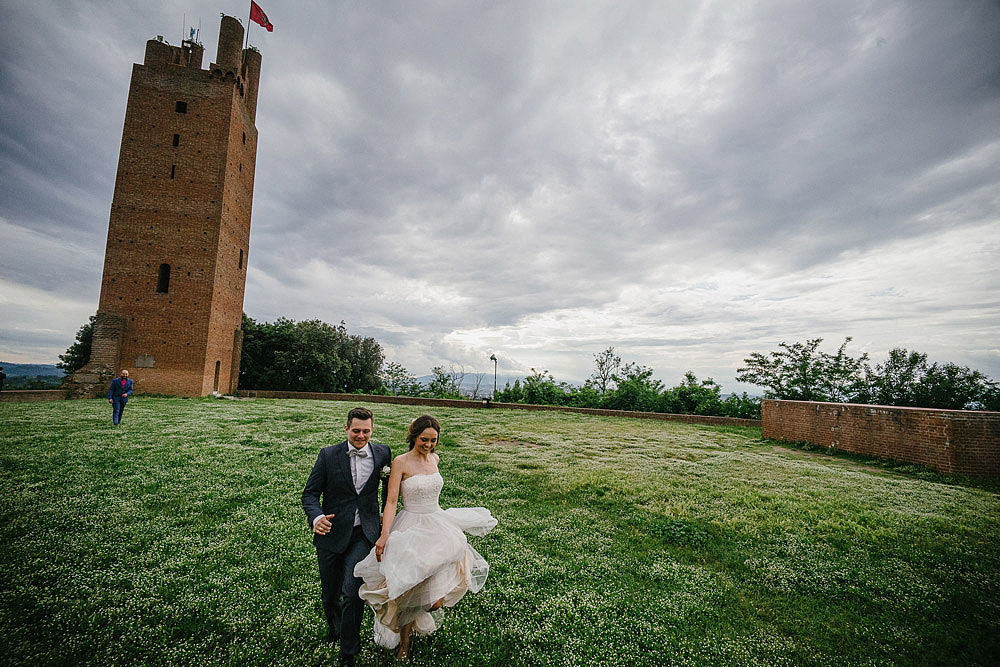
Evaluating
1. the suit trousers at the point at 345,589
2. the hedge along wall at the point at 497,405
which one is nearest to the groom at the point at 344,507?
the suit trousers at the point at 345,589

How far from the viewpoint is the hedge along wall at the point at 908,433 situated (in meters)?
9.27

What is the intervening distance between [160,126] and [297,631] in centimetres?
3214

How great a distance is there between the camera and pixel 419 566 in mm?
3033

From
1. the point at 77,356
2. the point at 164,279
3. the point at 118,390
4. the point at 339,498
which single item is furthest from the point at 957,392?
the point at 77,356

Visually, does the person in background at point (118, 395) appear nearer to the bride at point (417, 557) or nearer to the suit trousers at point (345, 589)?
the suit trousers at point (345, 589)

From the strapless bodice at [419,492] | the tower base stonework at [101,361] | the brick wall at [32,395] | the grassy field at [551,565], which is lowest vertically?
the grassy field at [551,565]

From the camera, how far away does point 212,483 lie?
7.61 metres

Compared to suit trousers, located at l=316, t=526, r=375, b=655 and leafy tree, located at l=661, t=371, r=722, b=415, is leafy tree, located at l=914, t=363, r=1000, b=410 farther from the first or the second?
suit trousers, located at l=316, t=526, r=375, b=655

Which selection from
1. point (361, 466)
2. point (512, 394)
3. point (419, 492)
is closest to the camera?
point (419, 492)

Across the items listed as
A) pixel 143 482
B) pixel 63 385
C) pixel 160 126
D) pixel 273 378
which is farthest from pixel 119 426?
pixel 273 378

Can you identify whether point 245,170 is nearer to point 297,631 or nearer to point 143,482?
point 143,482

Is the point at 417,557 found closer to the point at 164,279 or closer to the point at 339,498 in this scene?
the point at 339,498

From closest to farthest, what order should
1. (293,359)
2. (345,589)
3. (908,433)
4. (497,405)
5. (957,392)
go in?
(345,589) < (908,433) < (957,392) < (497,405) < (293,359)

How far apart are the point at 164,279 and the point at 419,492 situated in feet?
94.5
